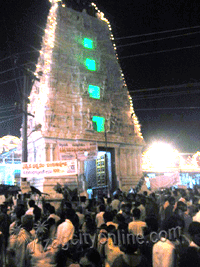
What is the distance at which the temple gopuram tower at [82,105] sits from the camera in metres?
22.5

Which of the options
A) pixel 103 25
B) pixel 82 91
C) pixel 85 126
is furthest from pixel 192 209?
pixel 103 25

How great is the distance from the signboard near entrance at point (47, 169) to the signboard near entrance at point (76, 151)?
1.34 metres

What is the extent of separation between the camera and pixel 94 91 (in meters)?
26.6

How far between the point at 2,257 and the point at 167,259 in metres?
3.63

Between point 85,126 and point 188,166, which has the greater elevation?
point 85,126

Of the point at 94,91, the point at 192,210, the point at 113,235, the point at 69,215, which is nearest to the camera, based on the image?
the point at 113,235

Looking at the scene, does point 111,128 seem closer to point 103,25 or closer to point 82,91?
point 82,91

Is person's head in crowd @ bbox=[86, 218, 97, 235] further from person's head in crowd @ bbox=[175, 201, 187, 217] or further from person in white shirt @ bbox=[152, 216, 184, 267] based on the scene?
person's head in crowd @ bbox=[175, 201, 187, 217]

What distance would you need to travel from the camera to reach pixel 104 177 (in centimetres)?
2300

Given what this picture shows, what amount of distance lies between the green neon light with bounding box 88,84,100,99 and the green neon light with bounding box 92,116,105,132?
90.9 inches

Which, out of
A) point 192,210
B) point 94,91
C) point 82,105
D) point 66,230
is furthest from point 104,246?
point 94,91

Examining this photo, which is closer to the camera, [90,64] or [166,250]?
[166,250]

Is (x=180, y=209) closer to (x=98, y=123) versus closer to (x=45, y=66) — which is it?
(x=98, y=123)

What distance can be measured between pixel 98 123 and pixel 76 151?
31.9 ft
